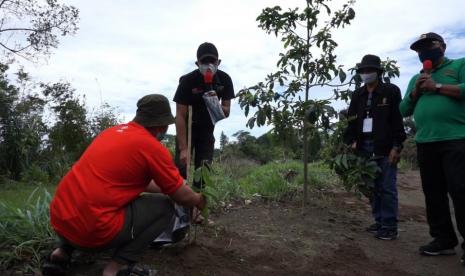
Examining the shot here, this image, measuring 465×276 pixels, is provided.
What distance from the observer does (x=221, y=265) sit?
11.6ft

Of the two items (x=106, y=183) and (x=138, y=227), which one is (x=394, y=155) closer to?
(x=138, y=227)

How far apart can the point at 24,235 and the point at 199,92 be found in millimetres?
1882

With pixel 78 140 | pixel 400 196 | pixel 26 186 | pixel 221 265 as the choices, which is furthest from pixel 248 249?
pixel 78 140

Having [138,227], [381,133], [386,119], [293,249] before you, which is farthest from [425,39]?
[138,227]

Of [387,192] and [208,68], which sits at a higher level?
[208,68]

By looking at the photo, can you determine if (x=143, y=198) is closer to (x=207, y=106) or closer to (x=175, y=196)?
(x=175, y=196)

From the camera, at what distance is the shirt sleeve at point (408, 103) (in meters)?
4.10

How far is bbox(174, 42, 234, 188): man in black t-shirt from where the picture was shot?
4145 millimetres

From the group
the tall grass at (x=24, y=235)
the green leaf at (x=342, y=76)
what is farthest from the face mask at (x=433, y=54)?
the tall grass at (x=24, y=235)

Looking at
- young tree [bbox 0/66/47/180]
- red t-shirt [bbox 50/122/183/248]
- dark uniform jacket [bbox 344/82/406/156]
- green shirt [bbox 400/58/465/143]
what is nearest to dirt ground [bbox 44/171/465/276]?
red t-shirt [bbox 50/122/183/248]

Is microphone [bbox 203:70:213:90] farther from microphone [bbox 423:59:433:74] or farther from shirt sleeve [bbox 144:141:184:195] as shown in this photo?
microphone [bbox 423:59:433:74]

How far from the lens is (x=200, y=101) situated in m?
4.32

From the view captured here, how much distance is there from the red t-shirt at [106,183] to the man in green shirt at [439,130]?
2255 millimetres

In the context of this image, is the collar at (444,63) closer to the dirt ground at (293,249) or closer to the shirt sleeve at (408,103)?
the shirt sleeve at (408,103)
